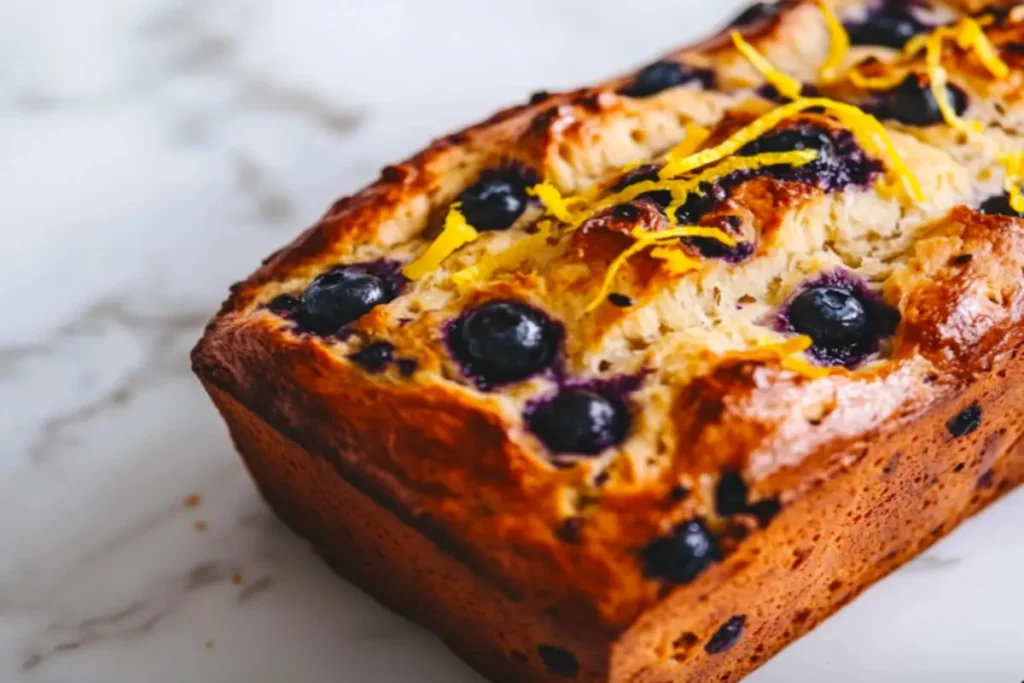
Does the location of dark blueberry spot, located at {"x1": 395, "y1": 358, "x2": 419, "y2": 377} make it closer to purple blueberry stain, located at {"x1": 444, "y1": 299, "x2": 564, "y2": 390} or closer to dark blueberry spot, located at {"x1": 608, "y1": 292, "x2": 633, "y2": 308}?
purple blueberry stain, located at {"x1": 444, "y1": 299, "x2": 564, "y2": 390}

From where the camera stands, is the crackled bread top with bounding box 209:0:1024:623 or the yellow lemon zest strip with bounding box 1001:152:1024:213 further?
the yellow lemon zest strip with bounding box 1001:152:1024:213

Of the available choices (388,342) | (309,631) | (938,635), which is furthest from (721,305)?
(309,631)

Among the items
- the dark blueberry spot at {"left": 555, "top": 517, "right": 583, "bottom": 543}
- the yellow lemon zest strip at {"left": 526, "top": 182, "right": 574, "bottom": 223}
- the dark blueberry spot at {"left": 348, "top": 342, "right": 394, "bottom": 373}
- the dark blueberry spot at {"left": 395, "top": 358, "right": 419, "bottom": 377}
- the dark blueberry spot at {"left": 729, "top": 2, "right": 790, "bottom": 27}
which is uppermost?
the dark blueberry spot at {"left": 729, "top": 2, "right": 790, "bottom": 27}

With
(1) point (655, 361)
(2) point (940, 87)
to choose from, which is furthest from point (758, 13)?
(1) point (655, 361)

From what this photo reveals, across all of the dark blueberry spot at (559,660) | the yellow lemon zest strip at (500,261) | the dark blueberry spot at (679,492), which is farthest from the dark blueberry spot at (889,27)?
the dark blueberry spot at (559,660)

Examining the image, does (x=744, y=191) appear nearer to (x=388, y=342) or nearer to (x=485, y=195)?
(x=485, y=195)

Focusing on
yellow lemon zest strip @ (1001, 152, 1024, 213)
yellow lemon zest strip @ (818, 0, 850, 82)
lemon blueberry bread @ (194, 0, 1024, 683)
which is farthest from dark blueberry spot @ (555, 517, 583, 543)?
yellow lemon zest strip @ (818, 0, 850, 82)
